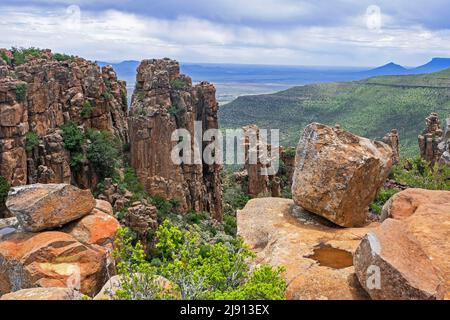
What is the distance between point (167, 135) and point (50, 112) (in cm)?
1424

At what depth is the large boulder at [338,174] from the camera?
16.9 metres

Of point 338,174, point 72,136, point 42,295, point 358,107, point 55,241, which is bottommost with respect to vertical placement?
point 358,107

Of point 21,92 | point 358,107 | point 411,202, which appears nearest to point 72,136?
point 21,92

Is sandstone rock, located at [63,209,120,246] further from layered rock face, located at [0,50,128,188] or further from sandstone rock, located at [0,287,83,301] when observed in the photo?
layered rock face, located at [0,50,128,188]

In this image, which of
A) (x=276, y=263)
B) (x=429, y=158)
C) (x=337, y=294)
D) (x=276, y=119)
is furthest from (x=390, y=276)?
(x=276, y=119)

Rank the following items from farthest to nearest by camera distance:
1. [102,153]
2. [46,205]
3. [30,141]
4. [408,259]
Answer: [102,153], [30,141], [46,205], [408,259]

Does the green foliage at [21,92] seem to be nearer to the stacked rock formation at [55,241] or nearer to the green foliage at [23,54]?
the green foliage at [23,54]

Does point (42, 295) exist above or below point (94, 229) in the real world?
above

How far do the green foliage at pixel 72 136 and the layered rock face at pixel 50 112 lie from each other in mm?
841

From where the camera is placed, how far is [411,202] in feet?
50.5

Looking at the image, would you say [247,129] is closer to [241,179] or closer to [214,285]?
[241,179]

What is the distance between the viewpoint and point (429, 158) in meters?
58.7

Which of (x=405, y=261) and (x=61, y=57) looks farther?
(x=61, y=57)

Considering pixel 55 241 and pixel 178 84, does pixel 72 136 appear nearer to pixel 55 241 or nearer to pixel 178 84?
pixel 178 84
